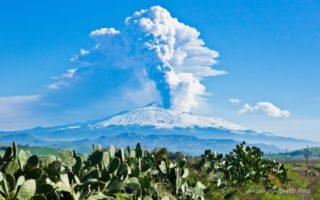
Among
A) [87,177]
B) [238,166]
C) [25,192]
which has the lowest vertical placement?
[25,192]

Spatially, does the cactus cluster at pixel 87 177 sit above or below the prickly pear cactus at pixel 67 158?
below

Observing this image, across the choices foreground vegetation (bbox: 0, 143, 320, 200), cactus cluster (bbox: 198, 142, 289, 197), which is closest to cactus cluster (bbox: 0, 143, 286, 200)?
foreground vegetation (bbox: 0, 143, 320, 200)

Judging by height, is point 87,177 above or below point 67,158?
below

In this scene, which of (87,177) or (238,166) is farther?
(238,166)

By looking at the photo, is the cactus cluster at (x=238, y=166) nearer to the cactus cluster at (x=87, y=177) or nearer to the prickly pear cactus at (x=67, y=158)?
the cactus cluster at (x=87, y=177)

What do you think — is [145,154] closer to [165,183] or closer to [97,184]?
[165,183]

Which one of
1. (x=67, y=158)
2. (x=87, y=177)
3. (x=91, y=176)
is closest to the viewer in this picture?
(x=67, y=158)

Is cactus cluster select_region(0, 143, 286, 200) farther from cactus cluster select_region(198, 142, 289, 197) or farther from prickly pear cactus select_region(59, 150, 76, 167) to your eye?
cactus cluster select_region(198, 142, 289, 197)

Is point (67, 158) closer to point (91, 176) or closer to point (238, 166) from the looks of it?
point (91, 176)

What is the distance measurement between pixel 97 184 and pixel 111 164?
841 millimetres

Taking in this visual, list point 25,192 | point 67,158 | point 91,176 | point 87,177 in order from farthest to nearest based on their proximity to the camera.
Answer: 1. point 91,176
2. point 87,177
3. point 67,158
4. point 25,192

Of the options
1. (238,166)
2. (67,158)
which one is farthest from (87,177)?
(238,166)

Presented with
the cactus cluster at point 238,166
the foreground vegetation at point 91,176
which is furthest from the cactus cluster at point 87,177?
the cactus cluster at point 238,166

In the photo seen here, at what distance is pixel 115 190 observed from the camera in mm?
9055
